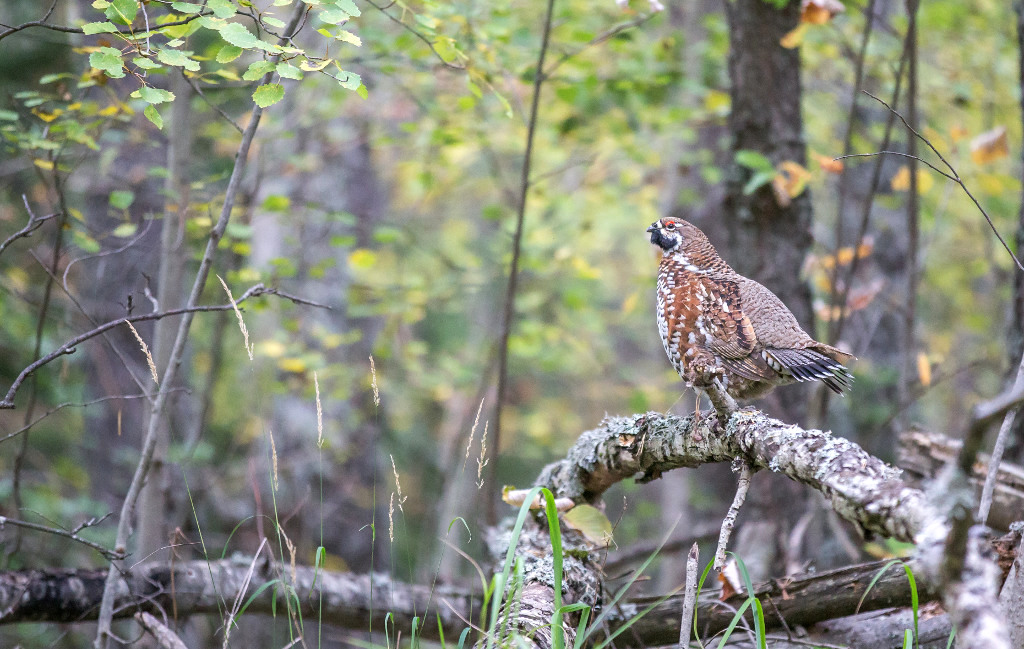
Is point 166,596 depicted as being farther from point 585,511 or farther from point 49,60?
point 49,60

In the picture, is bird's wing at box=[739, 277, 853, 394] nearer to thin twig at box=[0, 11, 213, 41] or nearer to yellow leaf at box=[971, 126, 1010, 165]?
yellow leaf at box=[971, 126, 1010, 165]

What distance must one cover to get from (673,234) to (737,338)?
1.07 m

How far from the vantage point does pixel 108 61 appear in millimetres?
2512

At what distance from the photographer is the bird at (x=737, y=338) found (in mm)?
3162

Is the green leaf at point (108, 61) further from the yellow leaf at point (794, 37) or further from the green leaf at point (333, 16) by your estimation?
the yellow leaf at point (794, 37)

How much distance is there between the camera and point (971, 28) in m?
7.86

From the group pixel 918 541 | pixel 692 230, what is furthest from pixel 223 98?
pixel 918 541

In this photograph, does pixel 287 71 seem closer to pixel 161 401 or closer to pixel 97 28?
pixel 97 28

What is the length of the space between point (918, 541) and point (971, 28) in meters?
8.26

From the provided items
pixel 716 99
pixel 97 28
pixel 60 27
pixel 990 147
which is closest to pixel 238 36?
pixel 97 28

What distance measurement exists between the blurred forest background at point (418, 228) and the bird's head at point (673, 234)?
443 mm

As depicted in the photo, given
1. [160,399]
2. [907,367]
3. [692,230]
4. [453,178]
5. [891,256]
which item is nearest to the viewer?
[160,399]

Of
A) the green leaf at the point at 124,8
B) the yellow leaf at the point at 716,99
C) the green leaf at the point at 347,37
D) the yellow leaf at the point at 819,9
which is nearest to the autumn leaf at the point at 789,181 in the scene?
the yellow leaf at the point at 819,9

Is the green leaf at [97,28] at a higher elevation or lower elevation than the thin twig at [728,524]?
higher
